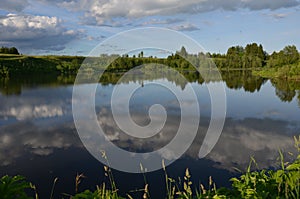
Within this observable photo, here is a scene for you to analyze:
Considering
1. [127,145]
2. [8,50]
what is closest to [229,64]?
[8,50]

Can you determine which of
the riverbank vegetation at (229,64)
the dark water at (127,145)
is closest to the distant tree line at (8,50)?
the riverbank vegetation at (229,64)

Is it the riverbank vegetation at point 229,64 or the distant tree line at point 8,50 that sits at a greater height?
the distant tree line at point 8,50

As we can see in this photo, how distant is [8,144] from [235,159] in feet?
27.7

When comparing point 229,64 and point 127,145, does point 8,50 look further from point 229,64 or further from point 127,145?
point 127,145

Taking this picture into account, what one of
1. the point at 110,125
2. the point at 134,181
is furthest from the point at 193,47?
the point at 110,125

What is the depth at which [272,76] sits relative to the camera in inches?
1924

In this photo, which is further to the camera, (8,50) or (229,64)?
(229,64)

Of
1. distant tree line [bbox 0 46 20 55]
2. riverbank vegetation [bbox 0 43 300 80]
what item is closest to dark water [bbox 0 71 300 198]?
riverbank vegetation [bbox 0 43 300 80]

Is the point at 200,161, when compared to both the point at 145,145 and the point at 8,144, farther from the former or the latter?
the point at 8,144

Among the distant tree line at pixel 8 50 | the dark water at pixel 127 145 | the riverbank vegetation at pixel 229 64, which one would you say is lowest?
the dark water at pixel 127 145

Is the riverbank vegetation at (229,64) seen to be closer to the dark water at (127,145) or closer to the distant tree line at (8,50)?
the distant tree line at (8,50)

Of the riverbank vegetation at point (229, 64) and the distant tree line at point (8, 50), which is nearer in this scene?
the riverbank vegetation at point (229, 64)

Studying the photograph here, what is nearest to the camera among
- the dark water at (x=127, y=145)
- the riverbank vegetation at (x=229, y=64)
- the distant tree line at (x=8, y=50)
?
the dark water at (x=127, y=145)

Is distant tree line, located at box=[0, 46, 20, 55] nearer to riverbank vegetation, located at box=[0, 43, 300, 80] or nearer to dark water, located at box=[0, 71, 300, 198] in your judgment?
riverbank vegetation, located at box=[0, 43, 300, 80]
